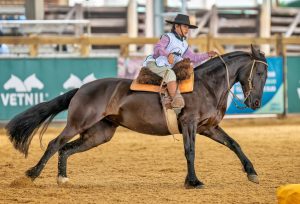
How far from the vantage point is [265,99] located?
19.1 meters

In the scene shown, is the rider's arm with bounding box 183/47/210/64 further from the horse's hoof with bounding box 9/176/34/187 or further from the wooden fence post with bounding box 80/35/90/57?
the wooden fence post with bounding box 80/35/90/57

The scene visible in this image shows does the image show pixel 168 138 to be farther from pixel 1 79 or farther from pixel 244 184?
pixel 244 184

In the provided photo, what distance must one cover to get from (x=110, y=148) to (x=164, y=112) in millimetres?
4862

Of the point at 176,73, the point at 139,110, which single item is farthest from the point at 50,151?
the point at 176,73

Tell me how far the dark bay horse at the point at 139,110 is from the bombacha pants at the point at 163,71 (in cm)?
27

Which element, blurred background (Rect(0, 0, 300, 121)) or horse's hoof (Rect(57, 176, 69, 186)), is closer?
horse's hoof (Rect(57, 176, 69, 186))

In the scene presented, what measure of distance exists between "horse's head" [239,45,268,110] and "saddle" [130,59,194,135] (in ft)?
2.32

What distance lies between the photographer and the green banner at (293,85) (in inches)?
762

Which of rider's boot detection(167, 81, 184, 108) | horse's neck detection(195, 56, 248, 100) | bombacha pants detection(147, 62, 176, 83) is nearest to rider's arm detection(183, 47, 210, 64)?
horse's neck detection(195, 56, 248, 100)

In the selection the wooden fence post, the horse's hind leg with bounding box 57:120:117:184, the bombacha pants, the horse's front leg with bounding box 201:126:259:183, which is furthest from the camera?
the wooden fence post

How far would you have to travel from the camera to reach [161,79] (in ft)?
32.6

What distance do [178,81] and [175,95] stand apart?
243mm

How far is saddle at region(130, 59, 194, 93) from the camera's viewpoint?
984cm

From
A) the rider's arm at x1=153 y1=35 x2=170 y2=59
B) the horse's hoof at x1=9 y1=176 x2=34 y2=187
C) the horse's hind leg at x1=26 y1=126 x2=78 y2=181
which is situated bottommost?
the horse's hoof at x1=9 y1=176 x2=34 y2=187
